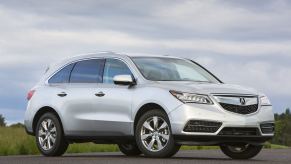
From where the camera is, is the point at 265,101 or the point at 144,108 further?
the point at 265,101

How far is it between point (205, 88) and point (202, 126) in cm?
67

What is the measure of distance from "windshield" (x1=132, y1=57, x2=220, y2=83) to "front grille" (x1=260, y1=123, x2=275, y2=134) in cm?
155

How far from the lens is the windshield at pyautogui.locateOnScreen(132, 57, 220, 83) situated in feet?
48.4

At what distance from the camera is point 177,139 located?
13.7 m

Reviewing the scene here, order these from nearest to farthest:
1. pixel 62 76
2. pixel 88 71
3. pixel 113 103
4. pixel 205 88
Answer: pixel 205 88
pixel 113 103
pixel 88 71
pixel 62 76

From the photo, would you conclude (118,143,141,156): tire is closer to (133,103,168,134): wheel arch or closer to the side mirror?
(133,103,168,134): wheel arch

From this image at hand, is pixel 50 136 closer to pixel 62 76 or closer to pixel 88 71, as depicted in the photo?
pixel 62 76

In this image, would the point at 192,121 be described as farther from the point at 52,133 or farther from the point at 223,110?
the point at 52,133

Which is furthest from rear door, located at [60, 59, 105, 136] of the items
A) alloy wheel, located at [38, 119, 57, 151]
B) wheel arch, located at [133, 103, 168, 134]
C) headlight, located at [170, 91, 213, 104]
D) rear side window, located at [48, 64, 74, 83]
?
headlight, located at [170, 91, 213, 104]

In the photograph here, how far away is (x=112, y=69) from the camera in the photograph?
1523 cm

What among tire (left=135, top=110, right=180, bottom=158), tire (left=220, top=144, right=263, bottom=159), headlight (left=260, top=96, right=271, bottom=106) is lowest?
tire (left=220, top=144, right=263, bottom=159)

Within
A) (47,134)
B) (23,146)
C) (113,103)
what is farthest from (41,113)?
(23,146)

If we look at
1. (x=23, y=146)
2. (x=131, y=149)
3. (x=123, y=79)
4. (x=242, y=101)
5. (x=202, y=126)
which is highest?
(x=123, y=79)

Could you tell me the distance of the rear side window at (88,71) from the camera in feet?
50.5
